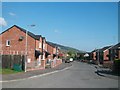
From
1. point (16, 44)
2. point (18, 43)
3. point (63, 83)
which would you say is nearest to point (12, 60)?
point (18, 43)

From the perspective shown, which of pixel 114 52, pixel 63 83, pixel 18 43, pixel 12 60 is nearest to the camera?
pixel 63 83

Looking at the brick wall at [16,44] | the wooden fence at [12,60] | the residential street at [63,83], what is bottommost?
the residential street at [63,83]

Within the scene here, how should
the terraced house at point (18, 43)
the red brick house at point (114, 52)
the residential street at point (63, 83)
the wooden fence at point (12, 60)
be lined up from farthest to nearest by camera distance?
the red brick house at point (114, 52) → the terraced house at point (18, 43) → the wooden fence at point (12, 60) → the residential street at point (63, 83)

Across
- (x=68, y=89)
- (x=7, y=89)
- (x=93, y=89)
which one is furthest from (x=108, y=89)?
(x=7, y=89)

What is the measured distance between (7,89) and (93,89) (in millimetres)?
5135

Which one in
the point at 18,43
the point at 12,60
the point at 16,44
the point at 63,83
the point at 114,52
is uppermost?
the point at 18,43

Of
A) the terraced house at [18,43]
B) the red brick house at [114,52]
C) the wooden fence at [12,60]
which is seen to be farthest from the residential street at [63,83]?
the red brick house at [114,52]

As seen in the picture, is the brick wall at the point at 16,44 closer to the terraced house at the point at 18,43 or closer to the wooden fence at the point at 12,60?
the terraced house at the point at 18,43

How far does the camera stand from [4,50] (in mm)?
52938

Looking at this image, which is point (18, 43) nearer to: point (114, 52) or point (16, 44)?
point (16, 44)

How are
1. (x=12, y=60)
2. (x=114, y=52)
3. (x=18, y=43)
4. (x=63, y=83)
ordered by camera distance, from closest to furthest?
(x=63, y=83) → (x=12, y=60) → (x=18, y=43) → (x=114, y=52)

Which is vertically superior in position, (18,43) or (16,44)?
(18,43)

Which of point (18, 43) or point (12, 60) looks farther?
point (18, 43)

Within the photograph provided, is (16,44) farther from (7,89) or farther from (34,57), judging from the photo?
(7,89)
